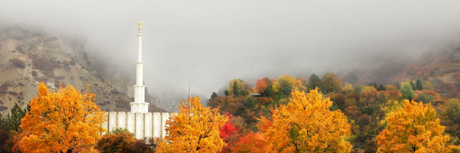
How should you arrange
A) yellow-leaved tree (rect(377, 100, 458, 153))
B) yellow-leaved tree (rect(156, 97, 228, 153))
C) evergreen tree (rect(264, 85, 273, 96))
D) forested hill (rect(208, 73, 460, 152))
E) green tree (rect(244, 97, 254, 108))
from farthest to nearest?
evergreen tree (rect(264, 85, 273, 96)) → green tree (rect(244, 97, 254, 108)) → forested hill (rect(208, 73, 460, 152)) → yellow-leaved tree (rect(156, 97, 228, 153)) → yellow-leaved tree (rect(377, 100, 458, 153))

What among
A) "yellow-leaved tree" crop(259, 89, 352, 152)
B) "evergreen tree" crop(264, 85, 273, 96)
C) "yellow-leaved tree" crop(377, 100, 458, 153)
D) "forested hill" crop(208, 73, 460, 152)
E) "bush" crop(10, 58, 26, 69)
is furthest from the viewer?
"bush" crop(10, 58, 26, 69)

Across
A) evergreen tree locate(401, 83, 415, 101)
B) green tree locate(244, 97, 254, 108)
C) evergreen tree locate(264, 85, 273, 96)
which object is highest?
evergreen tree locate(264, 85, 273, 96)

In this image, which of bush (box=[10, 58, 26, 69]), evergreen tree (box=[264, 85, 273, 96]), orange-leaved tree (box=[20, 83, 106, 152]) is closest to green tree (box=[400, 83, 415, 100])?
evergreen tree (box=[264, 85, 273, 96])

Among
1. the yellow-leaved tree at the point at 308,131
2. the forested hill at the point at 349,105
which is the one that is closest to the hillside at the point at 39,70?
the forested hill at the point at 349,105

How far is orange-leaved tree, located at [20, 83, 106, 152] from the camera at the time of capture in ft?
124

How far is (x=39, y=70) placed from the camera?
16350 cm

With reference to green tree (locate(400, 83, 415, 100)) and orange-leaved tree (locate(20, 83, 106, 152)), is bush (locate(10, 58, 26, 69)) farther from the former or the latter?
orange-leaved tree (locate(20, 83, 106, 152))

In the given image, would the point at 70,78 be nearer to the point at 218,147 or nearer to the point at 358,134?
the point at 358,134

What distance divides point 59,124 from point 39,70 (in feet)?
452

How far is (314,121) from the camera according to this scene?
34.4 m

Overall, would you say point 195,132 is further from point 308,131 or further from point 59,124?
point 59,124

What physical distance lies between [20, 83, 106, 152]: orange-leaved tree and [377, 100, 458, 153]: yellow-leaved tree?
84.6 feet

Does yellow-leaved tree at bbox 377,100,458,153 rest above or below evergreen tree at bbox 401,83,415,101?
below

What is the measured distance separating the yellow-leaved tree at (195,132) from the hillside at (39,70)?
11767 cm
